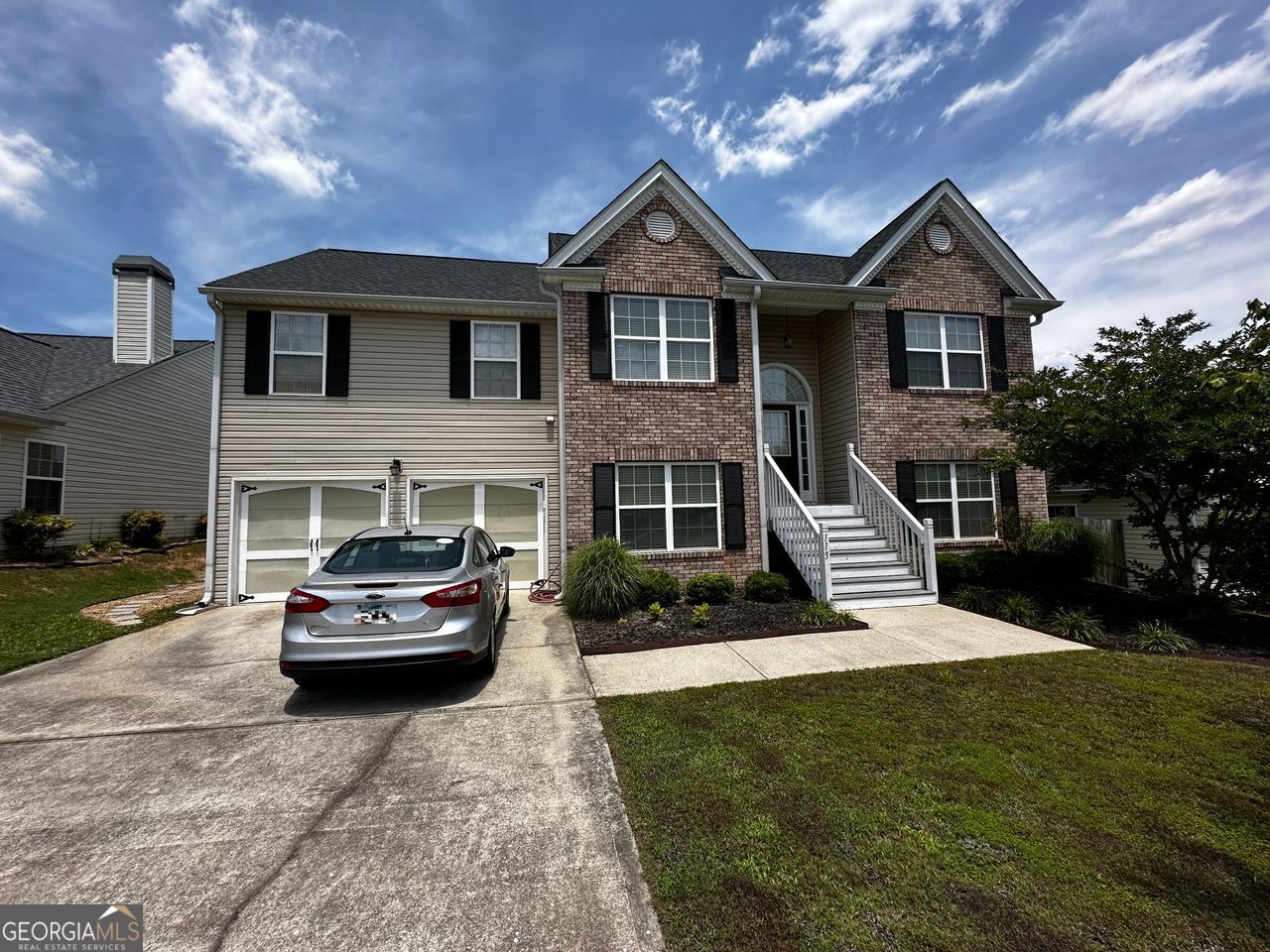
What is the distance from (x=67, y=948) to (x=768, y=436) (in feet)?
37.2

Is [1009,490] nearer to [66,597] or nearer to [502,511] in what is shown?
[502,511]

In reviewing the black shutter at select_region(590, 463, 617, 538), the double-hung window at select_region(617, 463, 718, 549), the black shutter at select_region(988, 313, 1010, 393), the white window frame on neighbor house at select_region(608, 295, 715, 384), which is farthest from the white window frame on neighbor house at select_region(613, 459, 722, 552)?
the black shutter at select_region(988, 313, 1010, 393)

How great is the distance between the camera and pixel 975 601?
330 inches

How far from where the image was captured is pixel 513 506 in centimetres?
1054

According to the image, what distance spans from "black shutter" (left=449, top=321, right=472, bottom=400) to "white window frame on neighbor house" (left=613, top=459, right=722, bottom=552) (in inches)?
140

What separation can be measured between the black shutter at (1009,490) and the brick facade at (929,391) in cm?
12

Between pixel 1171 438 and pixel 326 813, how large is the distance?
395 inches

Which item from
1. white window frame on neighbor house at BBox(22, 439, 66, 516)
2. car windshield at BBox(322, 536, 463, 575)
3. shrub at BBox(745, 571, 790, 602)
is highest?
white window frame on neighbor house at BBox(22, 439, 66, 516)

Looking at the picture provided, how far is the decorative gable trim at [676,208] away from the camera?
9.73 m

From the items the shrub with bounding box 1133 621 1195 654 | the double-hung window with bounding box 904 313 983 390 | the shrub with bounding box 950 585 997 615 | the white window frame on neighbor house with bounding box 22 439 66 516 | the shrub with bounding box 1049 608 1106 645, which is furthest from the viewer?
the white window frame on neighbor house with bounding box 22 439 66 516

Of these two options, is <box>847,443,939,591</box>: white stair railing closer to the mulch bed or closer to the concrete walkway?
the concrete walkway

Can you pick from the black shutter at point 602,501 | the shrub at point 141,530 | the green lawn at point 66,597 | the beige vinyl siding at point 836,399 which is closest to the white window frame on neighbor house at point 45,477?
the shrub at point 141,530

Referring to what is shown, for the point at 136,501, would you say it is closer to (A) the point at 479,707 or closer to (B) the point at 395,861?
(A) the point at 479,707

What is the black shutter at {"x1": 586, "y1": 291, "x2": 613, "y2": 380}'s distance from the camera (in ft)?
31.6
